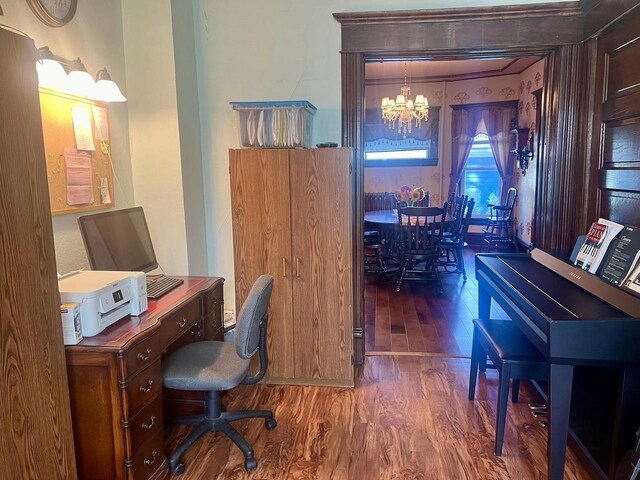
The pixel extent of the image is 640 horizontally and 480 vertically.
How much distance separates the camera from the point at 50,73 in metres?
2.13

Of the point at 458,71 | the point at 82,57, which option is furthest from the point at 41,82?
the point at 458,71

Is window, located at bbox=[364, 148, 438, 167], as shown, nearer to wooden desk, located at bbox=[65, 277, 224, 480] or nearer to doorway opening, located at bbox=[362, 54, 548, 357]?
doorway opening, located at bbox=[362, 54, 548, 357]

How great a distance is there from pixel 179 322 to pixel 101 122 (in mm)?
1319

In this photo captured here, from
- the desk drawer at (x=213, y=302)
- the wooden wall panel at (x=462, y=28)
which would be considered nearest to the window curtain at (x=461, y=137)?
the wooden wall panel at (x=462, y=28)

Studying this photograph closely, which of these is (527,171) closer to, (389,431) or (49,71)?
(389,431)

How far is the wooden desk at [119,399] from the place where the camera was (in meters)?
1.75

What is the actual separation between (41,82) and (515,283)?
8.06 ft

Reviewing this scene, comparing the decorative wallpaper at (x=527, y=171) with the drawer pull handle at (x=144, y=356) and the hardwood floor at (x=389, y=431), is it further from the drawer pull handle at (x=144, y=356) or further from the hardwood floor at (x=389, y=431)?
the drawer pull handle at (x=144, y=356)

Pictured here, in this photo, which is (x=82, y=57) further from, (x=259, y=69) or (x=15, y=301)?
(x=15, y=301)

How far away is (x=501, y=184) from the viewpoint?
767cm

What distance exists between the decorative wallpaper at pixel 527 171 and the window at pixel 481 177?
21.9 inches

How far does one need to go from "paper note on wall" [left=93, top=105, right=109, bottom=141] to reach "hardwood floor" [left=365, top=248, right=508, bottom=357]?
2.34 metres

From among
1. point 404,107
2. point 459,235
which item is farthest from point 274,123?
point 404,107

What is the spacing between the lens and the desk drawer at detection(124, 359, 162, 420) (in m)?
1.79
